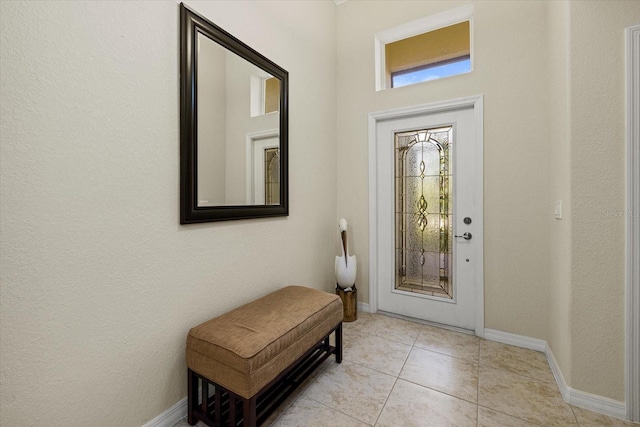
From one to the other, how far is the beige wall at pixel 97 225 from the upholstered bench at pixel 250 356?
15 cm

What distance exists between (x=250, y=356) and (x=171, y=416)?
65 centimetres

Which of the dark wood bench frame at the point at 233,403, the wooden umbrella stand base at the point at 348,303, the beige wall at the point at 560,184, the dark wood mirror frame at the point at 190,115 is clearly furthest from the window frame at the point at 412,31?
the dark wood bench frame at the point at 233,403

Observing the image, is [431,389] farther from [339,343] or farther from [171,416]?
[171,416]

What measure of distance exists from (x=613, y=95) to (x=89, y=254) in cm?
264

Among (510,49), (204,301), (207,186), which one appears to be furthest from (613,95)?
(204,301)

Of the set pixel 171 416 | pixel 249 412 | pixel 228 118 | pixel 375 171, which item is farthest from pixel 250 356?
pixel 375 171

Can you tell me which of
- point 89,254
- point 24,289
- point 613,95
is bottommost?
point 24,289

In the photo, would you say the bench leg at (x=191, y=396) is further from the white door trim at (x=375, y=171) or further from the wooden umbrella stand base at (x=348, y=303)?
the white door trim at (x=375, y=171)

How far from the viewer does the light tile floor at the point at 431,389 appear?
150 cm

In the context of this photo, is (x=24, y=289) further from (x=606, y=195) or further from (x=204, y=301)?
(x=606, y=195)

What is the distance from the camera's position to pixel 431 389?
5.70 feet

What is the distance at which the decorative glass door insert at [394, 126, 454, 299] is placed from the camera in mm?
2537

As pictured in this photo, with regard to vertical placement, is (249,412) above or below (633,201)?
below

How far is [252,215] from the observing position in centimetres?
193
